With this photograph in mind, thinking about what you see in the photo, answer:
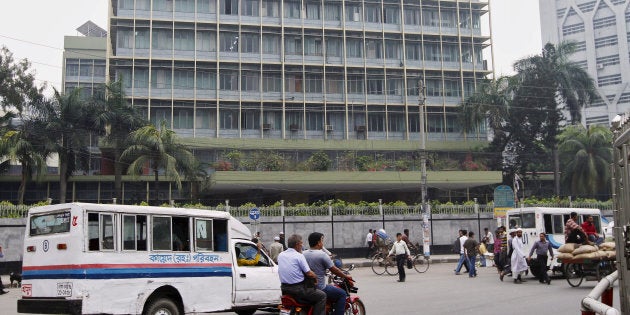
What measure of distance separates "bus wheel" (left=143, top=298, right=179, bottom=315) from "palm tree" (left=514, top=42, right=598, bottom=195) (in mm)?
46251

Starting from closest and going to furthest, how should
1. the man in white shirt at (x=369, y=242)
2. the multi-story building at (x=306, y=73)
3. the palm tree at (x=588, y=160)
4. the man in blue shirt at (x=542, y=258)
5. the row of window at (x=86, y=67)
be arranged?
the man in blue shirt at (x=542, y=258) < the man in white shirt at (x=369, y=242) < the palm tree at (x=588, y=160) < the multi-story building at (x=306, y=73) < the row of window at (x=86, y=67)

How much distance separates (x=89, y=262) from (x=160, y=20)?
4417cm

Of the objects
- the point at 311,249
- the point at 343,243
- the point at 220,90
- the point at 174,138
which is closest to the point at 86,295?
the point at 311,249

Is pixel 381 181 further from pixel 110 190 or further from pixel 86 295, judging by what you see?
pixel 86 295

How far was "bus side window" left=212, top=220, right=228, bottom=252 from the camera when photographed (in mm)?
11555

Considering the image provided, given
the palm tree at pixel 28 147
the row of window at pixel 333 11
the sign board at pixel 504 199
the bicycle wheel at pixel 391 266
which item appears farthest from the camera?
the row of window at pixel 333 11

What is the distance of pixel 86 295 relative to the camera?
9406mm

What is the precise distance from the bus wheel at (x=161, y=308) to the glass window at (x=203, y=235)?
107 cm

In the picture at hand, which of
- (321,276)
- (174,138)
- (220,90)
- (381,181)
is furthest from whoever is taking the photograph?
(220,90)

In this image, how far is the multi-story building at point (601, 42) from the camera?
8812 centimetres

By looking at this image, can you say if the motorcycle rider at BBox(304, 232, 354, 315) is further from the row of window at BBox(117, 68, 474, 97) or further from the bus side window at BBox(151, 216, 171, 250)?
the row of window at BBox(117, 68, 474, 97)

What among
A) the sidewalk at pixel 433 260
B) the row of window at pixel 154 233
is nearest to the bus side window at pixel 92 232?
the row of window at pixel 154 233

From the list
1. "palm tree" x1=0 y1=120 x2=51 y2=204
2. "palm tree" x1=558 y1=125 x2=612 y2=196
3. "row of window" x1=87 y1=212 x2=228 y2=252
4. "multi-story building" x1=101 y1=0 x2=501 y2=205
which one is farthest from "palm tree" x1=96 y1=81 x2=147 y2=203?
"palm tree" x1=558 y1=125 x2=612 y2=196

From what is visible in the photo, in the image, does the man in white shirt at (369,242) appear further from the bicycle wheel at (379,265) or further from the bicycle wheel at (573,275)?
the bicycle wheel at (573,275)
